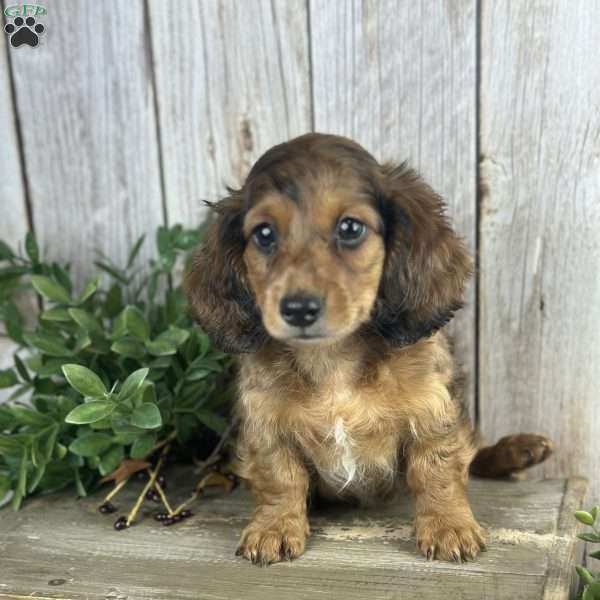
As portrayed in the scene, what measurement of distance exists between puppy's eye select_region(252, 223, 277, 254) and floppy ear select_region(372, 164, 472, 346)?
0.89ft

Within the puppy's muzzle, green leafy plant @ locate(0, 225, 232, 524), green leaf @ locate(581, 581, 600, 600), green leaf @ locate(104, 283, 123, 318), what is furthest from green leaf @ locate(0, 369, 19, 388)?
green leaf @ locate(581, 581, 600, 600)

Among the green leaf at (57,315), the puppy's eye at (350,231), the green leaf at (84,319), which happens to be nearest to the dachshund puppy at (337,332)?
the puppy's eye at (350,231)

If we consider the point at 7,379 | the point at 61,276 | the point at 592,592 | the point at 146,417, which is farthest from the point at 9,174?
the point at 592,592

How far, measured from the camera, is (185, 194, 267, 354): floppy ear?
203 cm

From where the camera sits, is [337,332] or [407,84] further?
[407,84]

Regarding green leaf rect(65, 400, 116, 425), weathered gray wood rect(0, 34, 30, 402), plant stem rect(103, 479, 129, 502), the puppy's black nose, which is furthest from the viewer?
weathered gray wood rect(0, 34, 30, 402)

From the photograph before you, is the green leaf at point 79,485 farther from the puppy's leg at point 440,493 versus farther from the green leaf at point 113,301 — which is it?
the puppy's leg at point 440,493

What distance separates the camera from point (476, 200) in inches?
101

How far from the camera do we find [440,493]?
2.05 meters

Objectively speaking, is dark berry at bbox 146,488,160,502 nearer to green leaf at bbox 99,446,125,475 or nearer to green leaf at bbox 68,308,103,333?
green leaf at bbox 99,446,125,475

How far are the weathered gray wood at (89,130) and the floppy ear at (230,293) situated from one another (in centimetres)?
85

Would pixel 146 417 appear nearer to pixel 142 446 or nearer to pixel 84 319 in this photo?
pixel 142 446

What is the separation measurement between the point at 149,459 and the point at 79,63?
4.40 ft

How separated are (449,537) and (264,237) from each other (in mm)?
850
